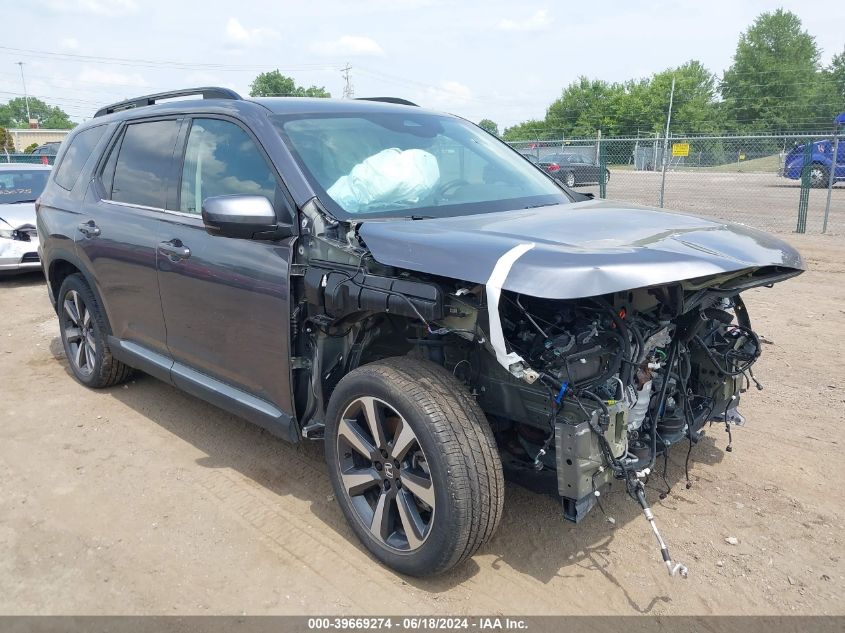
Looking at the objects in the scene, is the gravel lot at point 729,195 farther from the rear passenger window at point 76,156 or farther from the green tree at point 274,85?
the green tree at point 274,85

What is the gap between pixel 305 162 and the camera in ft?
10.7

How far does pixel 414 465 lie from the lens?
2.81 m

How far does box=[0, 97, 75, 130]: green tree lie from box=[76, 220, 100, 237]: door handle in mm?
120705

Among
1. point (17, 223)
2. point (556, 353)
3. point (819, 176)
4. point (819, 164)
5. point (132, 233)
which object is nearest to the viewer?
point (556, 353)

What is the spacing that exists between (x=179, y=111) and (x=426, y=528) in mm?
2779

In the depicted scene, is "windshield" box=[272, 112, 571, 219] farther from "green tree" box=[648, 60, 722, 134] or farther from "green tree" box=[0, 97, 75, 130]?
"green tree" box=[0, 97, 75, 130]

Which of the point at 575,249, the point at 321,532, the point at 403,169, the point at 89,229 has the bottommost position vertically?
the point at 321,532

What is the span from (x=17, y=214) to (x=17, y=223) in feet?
0.87

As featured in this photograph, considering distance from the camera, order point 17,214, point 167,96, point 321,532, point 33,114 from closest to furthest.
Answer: point 321,532 → point 167,96 → point 17,214 → point 33,114

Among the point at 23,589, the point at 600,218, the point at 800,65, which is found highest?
the point at 800,65

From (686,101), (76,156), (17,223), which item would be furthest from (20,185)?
(686,101)

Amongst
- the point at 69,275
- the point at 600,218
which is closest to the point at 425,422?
the point at 600,218

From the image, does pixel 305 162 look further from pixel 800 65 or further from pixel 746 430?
pixel 800 65

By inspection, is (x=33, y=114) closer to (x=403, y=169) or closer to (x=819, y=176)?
(x=819, y=176)
